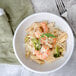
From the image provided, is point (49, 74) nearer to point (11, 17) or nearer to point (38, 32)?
point (38, 32)

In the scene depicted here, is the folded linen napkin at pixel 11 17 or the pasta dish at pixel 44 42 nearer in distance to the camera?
the pasta dish at pixel 44 42

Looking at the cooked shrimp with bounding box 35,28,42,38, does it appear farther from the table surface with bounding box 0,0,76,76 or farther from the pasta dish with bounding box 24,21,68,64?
the table surface with bounding box 0,0,76,76

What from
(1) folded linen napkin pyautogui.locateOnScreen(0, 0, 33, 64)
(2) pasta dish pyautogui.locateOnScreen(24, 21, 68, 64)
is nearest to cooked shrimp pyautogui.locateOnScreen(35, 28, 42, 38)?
(2) pasta dish pyautogui.locateOnScreen(24, 21, 68, 64)

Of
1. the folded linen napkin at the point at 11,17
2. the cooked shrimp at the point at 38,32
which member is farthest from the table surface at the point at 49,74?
the cooked shrimp at the point at 38,32

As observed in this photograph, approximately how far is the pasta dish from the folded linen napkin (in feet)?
0.29

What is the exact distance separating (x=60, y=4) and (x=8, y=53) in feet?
1.22

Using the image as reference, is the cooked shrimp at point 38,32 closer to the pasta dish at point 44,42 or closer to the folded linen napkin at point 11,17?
the pasta dish at point 44,42

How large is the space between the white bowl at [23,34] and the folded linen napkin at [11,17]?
0.18 feet

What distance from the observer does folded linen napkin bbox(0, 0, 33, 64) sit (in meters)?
0.89

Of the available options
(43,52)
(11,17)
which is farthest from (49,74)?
(11,17)

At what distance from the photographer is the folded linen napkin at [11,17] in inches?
35.0

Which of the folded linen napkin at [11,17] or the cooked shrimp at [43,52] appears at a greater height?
the folded linen napkin at [11,17]

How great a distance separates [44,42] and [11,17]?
24 cm

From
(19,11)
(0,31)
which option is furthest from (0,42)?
(19,11)
